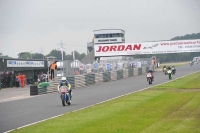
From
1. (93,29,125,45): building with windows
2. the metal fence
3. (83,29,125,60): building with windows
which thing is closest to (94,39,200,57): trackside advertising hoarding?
the metal fence

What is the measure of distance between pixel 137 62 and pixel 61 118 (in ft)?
147

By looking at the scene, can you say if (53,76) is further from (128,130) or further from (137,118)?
(128,130)

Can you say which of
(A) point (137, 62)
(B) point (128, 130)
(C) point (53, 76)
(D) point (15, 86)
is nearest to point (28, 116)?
(B) point (128, 130)

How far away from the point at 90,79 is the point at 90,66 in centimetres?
162

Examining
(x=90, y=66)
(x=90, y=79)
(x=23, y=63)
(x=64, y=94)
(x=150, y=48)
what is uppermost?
(x=150, y=48)

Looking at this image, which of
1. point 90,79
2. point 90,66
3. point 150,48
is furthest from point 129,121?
point 150,48

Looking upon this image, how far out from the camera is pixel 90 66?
135 feet

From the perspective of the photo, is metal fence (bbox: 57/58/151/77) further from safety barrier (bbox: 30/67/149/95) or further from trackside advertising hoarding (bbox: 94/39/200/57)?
trackside advertising hoarding (bbox: 94/39/200/57)

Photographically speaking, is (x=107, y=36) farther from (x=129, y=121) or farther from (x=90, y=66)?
(x=129, y=121)

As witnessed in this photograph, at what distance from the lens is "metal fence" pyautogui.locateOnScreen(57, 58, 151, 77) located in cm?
3509

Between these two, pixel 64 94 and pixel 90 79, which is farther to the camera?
pixel 90 79

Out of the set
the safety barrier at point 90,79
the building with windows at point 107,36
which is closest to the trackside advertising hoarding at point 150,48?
the safety barrier at point 90,79

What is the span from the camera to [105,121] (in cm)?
1367

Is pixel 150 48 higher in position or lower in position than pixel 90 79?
higher
